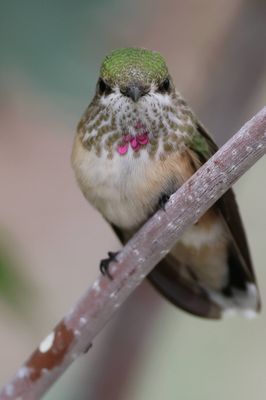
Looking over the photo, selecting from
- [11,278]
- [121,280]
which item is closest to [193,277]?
[121,280]

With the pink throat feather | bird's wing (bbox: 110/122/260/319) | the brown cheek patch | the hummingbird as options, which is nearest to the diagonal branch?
the brown cheek patch

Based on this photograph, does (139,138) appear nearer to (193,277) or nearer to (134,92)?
(134,92)

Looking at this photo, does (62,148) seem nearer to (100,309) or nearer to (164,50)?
(164,50)

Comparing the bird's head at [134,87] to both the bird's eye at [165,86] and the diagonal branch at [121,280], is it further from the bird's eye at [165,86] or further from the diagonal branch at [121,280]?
the diagonal branch at [121,280]

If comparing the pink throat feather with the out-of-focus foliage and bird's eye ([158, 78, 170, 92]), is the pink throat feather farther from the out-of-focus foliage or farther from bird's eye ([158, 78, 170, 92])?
the out-of-focus foliage

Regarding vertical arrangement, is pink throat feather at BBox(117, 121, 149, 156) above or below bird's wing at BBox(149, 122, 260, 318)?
above

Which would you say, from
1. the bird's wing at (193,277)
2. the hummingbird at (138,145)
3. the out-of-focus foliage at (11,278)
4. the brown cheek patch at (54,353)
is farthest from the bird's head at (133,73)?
the out-of-focus foliage at (11,278)
